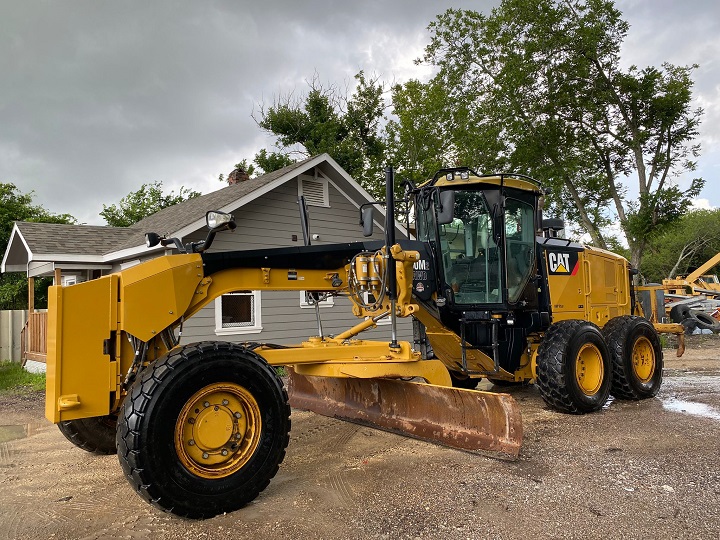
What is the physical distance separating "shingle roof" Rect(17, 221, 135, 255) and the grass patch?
267 centimetres

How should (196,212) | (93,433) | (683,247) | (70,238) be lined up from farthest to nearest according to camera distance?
(683,247) → (70,238) → (196,212) → (93,433)

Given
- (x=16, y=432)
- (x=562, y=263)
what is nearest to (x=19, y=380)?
(x=16, y=432)

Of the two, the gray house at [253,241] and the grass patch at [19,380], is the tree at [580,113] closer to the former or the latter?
the gray house at [253,241]

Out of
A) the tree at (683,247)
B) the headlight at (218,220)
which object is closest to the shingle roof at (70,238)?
the headlight at (218,220)

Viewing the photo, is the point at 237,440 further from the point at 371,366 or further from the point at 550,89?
the point at 550,89

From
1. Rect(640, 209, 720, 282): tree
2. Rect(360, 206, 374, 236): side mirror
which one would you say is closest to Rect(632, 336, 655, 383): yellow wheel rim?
Rect(360, 206, 374, 236): side mirror

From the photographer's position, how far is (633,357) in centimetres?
804

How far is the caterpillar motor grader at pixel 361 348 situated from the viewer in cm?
388

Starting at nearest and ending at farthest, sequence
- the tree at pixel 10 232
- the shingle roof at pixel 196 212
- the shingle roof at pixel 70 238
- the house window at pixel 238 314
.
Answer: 1. the house window at pixel 238 314
2. the shingle roof at pixel 196 212
3. the shingle roof at pixel 70 238
4. the tree at pixel 10 232

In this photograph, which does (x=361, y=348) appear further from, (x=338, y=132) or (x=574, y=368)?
(x=338, y=132)

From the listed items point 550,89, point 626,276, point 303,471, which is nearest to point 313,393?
point 303,471

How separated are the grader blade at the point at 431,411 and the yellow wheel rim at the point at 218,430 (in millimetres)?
1887

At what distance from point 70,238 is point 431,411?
1106 centimetres

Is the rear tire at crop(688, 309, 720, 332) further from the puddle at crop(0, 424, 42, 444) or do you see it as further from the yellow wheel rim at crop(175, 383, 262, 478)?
the puddle at crop(0, 424, 42, 444)
